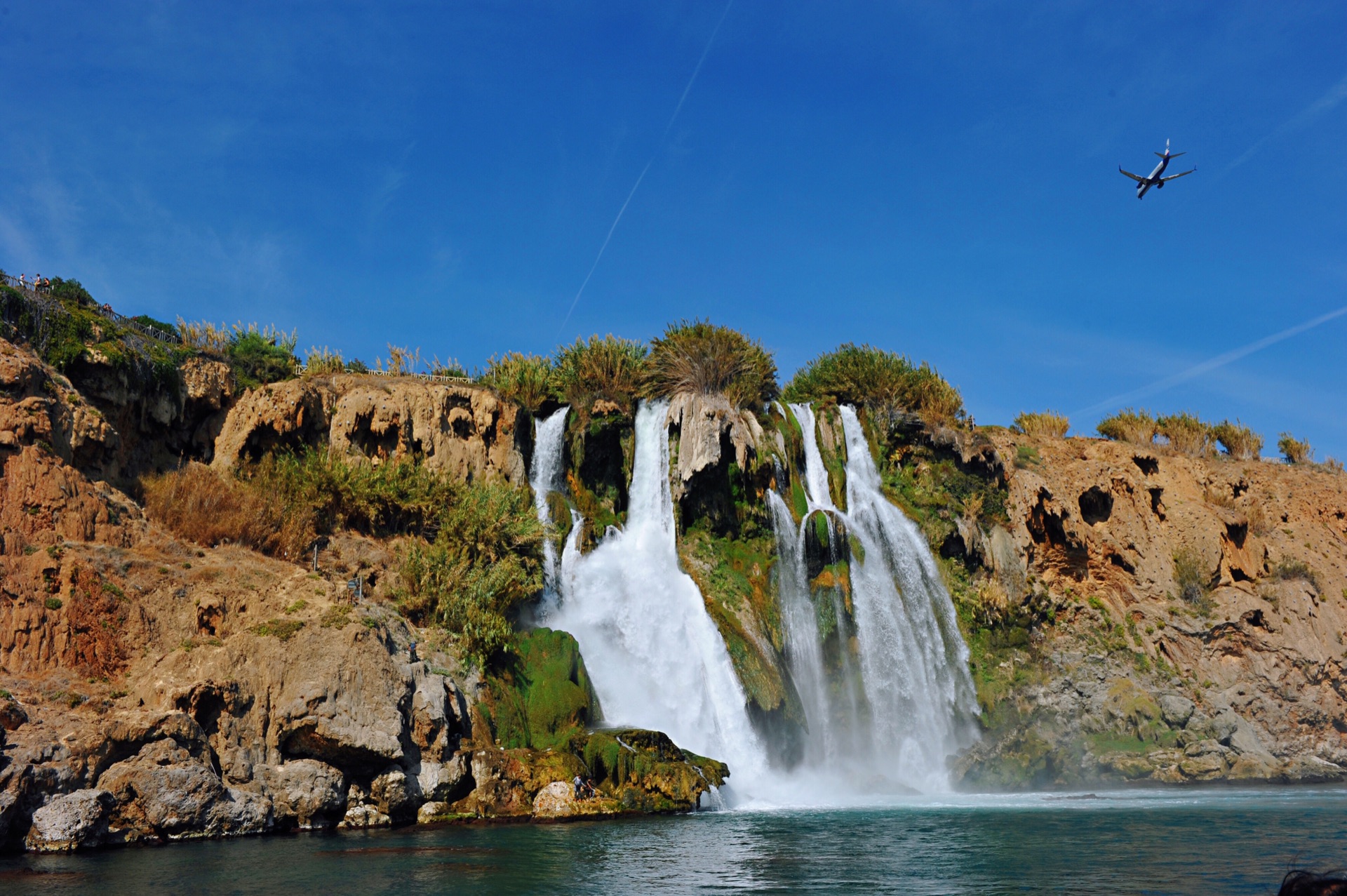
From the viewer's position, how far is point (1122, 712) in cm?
2936

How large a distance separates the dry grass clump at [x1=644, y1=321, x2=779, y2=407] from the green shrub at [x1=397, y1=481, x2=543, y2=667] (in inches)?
277

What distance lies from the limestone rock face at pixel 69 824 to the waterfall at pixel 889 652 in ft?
54.0

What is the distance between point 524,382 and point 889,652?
1388 cm

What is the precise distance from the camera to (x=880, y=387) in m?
34.9

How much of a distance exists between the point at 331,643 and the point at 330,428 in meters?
11.4

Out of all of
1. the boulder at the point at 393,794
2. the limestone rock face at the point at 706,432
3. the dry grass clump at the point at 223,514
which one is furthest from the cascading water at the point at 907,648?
the dry grass clump at the point at 223,514

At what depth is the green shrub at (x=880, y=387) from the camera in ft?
113

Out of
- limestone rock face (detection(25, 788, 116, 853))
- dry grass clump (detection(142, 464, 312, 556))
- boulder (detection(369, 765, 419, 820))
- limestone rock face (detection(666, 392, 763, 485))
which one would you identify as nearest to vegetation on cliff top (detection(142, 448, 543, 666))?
dry grass clump (detection(142, 464, 312, 556))

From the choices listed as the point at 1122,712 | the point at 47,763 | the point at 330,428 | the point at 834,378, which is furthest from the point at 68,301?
the point at 1122,712

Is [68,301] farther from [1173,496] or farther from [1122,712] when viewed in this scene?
[1173,496]

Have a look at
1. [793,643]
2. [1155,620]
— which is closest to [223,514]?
[793,643]

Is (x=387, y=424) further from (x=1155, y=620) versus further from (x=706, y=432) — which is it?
(x=1155, y=620)

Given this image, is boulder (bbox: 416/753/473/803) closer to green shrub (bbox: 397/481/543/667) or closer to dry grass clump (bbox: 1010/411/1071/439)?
green shrub (bbox: 397/481/543/667)

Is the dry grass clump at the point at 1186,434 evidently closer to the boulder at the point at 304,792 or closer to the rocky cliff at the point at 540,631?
the rocky cliff at the point at 540,631
